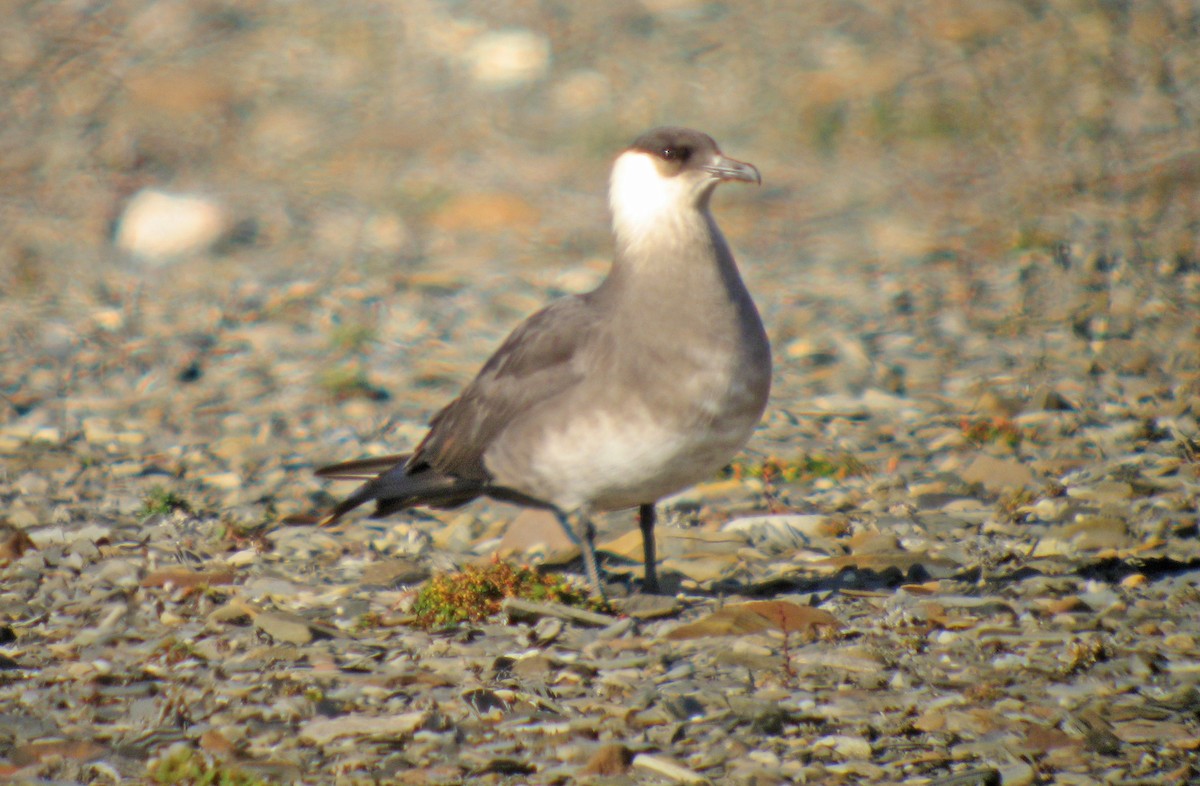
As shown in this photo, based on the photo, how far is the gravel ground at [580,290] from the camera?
12.2ft

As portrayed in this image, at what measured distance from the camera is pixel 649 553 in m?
4.71

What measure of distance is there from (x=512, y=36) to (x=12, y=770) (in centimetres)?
869

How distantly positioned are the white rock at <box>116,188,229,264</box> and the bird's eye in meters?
4.84

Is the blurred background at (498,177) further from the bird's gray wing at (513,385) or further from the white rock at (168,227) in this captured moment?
the bird's gray wing at (513,385)

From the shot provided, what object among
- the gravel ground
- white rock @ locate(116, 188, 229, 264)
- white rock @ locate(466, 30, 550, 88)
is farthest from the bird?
white rock @ locate(466, 30, 550, 88)

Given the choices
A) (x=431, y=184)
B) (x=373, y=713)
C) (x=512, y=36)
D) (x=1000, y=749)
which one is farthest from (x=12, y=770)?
(x=512, y=36)

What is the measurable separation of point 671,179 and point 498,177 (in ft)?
17.1

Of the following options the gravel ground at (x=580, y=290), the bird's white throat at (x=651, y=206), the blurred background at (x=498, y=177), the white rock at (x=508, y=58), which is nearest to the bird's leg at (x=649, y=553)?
the gravel ground at (x=580, y=290)

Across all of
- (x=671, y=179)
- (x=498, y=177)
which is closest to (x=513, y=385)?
(x=671, y=179)

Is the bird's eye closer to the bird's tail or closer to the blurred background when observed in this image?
the bird's tail

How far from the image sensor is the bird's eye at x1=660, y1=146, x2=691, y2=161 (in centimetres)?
469

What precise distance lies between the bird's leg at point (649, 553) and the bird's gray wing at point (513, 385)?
0.53 m

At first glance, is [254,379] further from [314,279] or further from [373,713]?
[373,713]

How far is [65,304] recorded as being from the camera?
8008 millimetres
